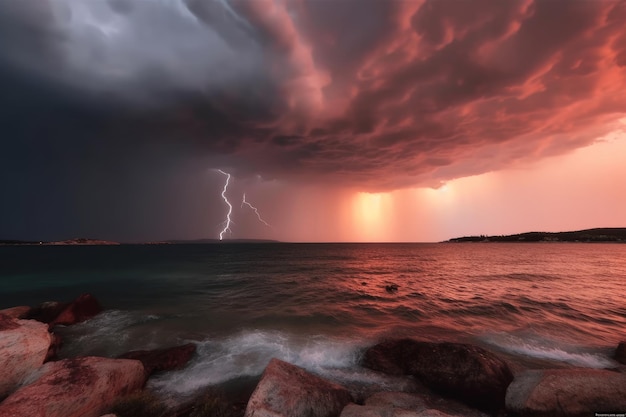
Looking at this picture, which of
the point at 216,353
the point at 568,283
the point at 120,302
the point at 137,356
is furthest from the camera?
the point at 568,283

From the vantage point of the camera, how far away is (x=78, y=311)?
20.1m

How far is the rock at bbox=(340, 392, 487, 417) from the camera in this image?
670 centimetres

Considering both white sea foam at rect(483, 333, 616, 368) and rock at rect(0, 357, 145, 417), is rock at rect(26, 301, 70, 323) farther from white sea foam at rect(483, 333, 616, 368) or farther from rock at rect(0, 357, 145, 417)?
white sea foam at rect(483, 333, 616, 368)

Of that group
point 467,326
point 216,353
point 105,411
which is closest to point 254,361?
point 216,353

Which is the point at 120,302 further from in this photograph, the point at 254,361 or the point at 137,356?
the point at 254,361

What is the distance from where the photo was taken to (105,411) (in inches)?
329

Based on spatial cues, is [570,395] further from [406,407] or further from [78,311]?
[78,311]

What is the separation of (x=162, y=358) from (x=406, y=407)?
11.1m

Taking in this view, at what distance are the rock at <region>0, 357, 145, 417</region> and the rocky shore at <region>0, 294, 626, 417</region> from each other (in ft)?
0.09

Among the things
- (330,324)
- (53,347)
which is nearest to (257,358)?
(330,324)

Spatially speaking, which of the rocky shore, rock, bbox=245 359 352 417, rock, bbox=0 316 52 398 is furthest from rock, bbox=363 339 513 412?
rock, bbox=0 316 52 398

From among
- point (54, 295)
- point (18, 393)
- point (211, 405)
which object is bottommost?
point (54, 295)

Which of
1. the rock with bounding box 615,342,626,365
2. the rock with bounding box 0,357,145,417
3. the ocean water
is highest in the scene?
the rock with bounding box 0,357,145,417

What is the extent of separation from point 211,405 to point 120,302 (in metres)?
25.2
